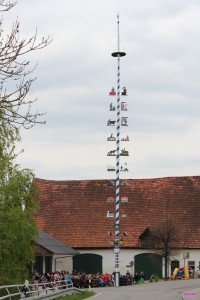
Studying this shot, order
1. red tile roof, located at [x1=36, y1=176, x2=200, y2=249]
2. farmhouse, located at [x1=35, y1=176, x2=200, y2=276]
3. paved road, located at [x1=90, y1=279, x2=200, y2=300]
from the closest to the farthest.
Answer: paved road, located at [x1=90, y1=279, x2=200, y2=300], farmhouse, located at [x1=35, y1=176, x2=200, y2=276], red tile roof, located at [x1=36, y1=176, x2=200, y2=249]

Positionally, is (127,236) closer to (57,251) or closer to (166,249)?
(166,249)

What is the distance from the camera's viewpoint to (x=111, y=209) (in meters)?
62.9

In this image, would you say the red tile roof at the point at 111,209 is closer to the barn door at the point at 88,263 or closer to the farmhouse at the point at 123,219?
the farmhouse at the point at 123,219

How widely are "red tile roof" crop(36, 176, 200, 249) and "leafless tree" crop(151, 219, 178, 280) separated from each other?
2.93 meters

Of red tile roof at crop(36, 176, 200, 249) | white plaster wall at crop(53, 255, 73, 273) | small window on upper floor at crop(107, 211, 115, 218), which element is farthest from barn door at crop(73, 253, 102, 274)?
small window on upper floor at crop(107, 211, 115, 218)

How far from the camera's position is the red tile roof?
60688 millimetres

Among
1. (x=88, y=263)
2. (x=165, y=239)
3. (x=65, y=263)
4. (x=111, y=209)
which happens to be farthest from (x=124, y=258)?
(x=165, y=239)

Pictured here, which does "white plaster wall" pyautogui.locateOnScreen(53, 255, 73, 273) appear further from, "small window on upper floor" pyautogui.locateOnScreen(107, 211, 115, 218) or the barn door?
"small window on upper floor" pyautogui.locateOnScreen(107, 211, 115, 218)

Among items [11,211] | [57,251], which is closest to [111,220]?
[57,251]

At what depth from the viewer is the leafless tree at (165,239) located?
180ft

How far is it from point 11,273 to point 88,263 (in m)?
28.9

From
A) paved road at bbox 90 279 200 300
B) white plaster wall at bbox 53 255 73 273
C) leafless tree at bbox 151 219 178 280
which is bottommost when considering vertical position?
paved road at bbox 90 279 200 300

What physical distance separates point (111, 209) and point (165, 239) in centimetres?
887

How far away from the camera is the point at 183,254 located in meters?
59.7
